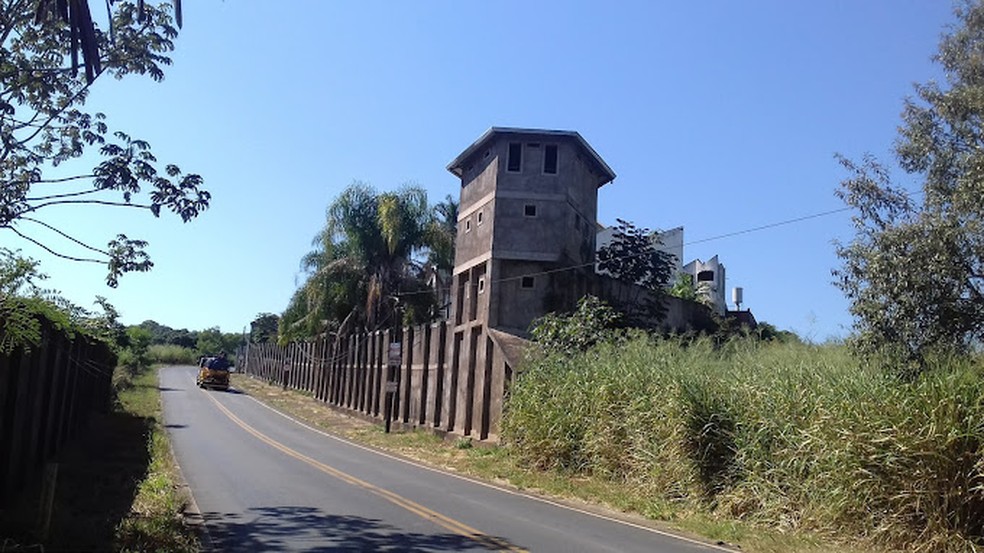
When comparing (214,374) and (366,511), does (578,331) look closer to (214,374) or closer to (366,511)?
(366,511)

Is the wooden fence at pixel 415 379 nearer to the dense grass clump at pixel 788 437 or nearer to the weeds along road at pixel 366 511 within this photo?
the weeds along road at pixel 366 511

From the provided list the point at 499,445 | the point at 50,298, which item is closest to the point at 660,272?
the point at 499,445

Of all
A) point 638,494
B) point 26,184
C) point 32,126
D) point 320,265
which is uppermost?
point 320,265

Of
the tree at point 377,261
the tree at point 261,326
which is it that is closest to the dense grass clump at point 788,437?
the tree at point 377,261

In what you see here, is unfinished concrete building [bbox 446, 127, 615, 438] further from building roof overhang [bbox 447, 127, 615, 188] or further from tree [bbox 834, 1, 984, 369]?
tree [bbox 834, 1, 984, 369]

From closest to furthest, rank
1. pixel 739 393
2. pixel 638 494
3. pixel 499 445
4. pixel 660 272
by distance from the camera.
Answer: pixel 739 393
pixel 638 494
pixel 499 445
pixel 660 272

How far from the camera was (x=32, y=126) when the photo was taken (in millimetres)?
11312

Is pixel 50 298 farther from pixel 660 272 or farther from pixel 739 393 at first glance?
pixel 660 272

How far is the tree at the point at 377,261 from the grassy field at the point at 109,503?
23868 millimetres

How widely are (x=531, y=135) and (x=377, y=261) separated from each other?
55.9 feet

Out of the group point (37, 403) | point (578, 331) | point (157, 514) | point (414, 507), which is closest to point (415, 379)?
point (578, 331)

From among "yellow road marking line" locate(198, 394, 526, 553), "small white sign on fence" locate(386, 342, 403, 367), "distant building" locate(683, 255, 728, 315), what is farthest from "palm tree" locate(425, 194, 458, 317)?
"yellow road marking line" locate(198, 394, 526, 553)

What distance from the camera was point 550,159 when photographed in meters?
31.2

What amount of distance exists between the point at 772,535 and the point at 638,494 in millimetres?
4490
